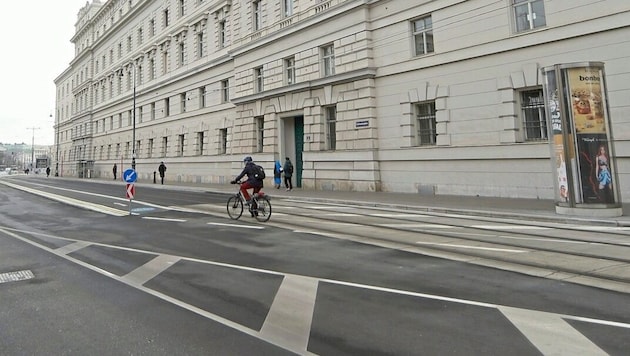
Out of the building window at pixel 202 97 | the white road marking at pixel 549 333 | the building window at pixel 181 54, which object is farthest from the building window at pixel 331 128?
the building window at pixel 181 54

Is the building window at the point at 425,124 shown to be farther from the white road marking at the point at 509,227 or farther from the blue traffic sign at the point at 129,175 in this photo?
the blue traffic sign at the point at 129,175

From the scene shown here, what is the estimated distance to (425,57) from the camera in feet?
62.4

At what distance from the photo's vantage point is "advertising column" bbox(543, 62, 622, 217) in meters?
10.9

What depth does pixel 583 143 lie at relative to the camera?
11.0 meters

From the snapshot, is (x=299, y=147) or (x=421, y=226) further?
(x=299, y=147)

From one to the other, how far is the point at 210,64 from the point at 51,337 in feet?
108

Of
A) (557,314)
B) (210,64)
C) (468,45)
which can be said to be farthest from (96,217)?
(210,64)

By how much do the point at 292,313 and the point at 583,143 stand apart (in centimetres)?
1048

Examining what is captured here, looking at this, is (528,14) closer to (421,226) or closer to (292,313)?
(421,226)

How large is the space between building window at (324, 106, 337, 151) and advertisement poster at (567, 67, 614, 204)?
13.9 metres

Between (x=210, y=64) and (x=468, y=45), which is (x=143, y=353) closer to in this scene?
(x=468, y=45)

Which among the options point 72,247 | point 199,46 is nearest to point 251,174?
point 72,247

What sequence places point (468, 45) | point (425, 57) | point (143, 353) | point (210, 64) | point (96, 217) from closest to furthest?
point (143, 353) < point (96, 217) < point (468, 45) < point (425, 57) < point (210, 64)

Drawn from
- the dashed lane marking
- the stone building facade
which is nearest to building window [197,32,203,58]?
the stone building facade
